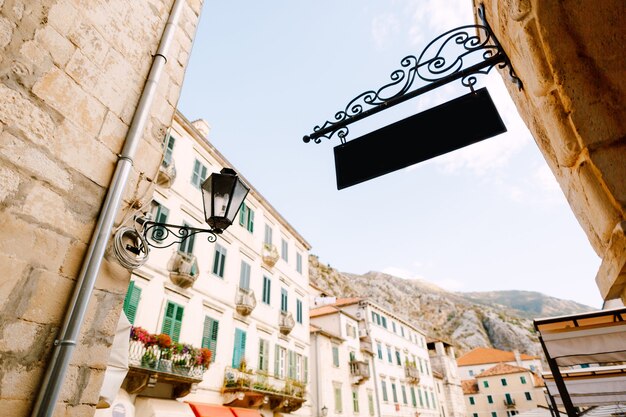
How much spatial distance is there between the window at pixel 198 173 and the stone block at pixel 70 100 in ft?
39.4

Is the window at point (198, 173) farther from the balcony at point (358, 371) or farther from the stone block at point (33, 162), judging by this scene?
the balcony at point (358, 371)

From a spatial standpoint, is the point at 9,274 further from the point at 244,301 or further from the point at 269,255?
the point at 269,255

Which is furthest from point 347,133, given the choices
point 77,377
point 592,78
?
point 77,377

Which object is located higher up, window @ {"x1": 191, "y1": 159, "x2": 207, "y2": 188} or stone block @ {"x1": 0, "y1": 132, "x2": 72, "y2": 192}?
window @ {"x1": 191, "y1": 159, "x2": 207, "y2": 188}

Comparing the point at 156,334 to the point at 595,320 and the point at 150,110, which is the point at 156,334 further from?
the point at 595,320

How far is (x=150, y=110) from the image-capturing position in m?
3.54

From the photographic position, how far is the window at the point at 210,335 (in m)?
13.1

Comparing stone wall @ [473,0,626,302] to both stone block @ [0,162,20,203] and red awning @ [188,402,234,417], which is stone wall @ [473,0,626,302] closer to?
stone block @ [0,162,20,203]

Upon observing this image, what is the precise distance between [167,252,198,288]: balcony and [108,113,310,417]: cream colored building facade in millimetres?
35

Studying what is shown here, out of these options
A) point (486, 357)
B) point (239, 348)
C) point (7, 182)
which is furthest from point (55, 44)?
point (486, 357)

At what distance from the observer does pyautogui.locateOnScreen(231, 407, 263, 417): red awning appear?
12962 mm

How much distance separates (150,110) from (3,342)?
2.32 m

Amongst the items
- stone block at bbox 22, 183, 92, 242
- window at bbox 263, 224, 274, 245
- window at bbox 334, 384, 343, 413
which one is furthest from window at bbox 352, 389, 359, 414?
stone block at bbox 22, 183, 92, 242

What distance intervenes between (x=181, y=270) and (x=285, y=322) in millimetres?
7440
